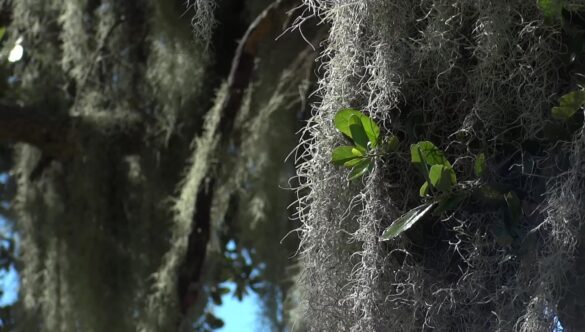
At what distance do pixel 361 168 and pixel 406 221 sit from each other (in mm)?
83

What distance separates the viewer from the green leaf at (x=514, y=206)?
1.06 meters

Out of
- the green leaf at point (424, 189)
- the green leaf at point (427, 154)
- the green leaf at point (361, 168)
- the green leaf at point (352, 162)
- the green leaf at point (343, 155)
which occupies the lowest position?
the green leaf at point (424, 189)

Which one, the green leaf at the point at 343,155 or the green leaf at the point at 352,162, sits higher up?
the green leaf at the point at 343,155

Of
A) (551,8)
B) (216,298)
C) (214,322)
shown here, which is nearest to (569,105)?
(551,8)

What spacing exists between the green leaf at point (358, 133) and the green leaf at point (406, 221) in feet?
0.28

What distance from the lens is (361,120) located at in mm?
1117

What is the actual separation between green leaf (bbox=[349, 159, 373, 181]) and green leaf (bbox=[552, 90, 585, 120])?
206 mm

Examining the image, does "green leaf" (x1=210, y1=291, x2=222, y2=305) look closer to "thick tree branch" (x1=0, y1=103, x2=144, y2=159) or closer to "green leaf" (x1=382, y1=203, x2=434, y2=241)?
"thick tree branch" (x1=0, y1=103, x2=144, y2=159)

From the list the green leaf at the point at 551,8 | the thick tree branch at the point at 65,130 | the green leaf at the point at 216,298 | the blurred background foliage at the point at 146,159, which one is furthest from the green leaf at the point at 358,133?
the green leaf at the point at 216,298

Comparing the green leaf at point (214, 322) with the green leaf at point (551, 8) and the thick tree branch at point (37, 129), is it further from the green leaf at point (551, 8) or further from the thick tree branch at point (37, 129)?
the green leaf at point (551, 8)

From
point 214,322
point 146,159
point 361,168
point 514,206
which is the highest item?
point 146,159

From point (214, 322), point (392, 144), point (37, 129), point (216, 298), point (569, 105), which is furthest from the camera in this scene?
point (214, 322)

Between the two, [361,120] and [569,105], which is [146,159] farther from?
[569,105]

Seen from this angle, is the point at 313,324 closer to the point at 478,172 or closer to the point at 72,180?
the point at 478,172
